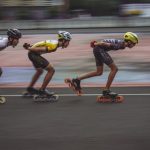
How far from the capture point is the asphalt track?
317 inches

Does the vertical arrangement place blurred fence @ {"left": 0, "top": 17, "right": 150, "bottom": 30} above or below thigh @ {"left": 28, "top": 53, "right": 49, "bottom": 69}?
below

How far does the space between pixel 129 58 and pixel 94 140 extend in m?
10.9

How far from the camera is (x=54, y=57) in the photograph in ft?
65.0

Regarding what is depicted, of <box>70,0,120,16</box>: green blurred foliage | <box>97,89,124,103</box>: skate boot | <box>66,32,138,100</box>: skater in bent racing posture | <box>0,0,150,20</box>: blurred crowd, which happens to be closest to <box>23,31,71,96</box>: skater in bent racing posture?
<box>66,32,138,100</box>: skater in bent racing posture

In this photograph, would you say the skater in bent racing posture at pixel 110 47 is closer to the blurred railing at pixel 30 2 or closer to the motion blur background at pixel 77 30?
the motion blur background at pixel 77 30

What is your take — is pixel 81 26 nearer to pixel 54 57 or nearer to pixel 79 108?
pixel 54 57

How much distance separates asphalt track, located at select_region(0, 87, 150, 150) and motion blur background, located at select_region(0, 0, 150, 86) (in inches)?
112

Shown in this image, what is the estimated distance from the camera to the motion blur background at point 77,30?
53.1ft

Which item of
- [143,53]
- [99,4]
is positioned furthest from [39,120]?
[99,4]

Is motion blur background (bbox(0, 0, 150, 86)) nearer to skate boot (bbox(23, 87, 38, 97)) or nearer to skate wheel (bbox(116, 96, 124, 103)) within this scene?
skate boot (bbox(23, 87, 38, 97))

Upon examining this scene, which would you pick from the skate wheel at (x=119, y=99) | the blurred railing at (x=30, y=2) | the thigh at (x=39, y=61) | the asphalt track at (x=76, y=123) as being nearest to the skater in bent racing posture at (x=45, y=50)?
the thigh at (x=39, y=61)

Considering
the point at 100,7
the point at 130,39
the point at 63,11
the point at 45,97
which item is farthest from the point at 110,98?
the point at 100,7

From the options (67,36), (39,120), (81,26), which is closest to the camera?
(39,120)

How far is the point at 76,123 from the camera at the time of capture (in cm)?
950
